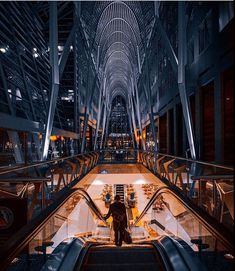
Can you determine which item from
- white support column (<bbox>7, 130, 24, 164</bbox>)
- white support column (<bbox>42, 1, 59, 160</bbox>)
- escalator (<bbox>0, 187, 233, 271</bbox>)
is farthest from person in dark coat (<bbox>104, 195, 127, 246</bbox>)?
white support column (<bbox>7, 130, 24, 164</bbox>)

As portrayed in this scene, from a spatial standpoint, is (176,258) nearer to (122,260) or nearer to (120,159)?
(122,260)

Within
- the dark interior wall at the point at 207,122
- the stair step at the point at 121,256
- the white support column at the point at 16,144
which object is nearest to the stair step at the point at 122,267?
the stair step at the point at 121,256

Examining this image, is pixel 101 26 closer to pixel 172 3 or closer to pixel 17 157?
pixel 172 3

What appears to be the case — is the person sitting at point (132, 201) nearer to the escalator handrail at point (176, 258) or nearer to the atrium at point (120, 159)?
the atrium at point (120, 159)

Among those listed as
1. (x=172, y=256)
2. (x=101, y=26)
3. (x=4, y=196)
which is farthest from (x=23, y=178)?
(x=101, y=26)

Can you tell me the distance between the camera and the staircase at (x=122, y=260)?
481 cm

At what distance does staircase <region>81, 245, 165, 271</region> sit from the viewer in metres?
4.81

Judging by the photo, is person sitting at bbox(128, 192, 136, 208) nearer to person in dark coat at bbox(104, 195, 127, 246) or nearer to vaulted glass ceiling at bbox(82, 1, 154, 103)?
vaulted glass ceiling at bbox(82, 1, 154, 103)

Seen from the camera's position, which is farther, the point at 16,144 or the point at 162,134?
the point at 162,134

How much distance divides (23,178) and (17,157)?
12039 millimetres

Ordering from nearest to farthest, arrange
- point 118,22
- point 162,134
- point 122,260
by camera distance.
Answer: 1. point 122,260
2. point 162,134
3. point 118,22

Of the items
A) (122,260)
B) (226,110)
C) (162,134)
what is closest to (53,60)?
(226,110)

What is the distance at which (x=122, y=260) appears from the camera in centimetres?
544

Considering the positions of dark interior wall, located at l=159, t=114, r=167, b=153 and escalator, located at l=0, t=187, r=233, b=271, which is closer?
escalator, located at l=0, t=187, r=233, b=271
